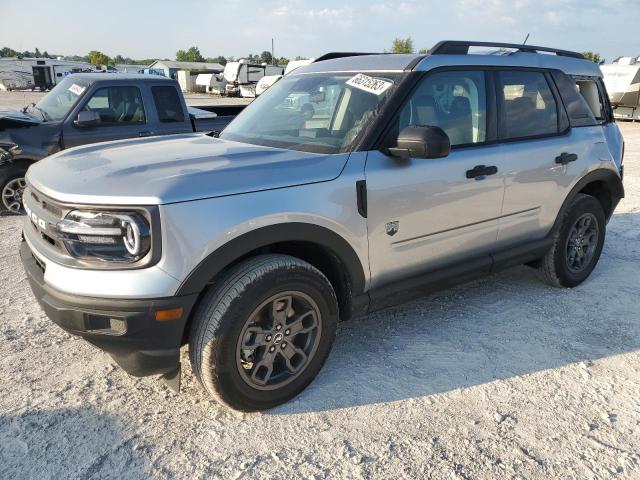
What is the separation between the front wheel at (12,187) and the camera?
22.1ft

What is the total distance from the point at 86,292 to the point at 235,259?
68cm

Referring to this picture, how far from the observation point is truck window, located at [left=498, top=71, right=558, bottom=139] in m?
3.76

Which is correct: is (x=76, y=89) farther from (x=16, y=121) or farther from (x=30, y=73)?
(x=30, y=73)

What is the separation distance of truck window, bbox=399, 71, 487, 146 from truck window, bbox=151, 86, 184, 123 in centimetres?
492

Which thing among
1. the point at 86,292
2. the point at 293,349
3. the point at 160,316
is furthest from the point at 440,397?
the point at 86,292

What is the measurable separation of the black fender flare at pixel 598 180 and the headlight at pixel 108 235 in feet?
10.7

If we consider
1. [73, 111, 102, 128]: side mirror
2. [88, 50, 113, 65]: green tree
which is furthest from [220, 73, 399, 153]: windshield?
[88, 50, 113, 65]: green tree

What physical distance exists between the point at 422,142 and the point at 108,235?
1652 millimetres

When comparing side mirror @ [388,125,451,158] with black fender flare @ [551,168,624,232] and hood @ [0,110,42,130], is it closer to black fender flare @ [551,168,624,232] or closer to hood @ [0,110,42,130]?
black fender flare @ [551,168,624,232]

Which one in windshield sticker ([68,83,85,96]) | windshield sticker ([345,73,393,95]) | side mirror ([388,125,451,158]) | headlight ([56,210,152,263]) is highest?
windshield sticker ([68,83,85,96])

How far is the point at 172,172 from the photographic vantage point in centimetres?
260

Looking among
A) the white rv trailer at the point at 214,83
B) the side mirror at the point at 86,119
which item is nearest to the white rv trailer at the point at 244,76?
the white rv trailer at the point at 214,83

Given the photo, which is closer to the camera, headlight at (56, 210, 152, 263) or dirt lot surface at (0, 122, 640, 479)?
headlight at (56, 210, 152, 263)

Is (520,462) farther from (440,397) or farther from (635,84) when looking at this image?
(635,84)
